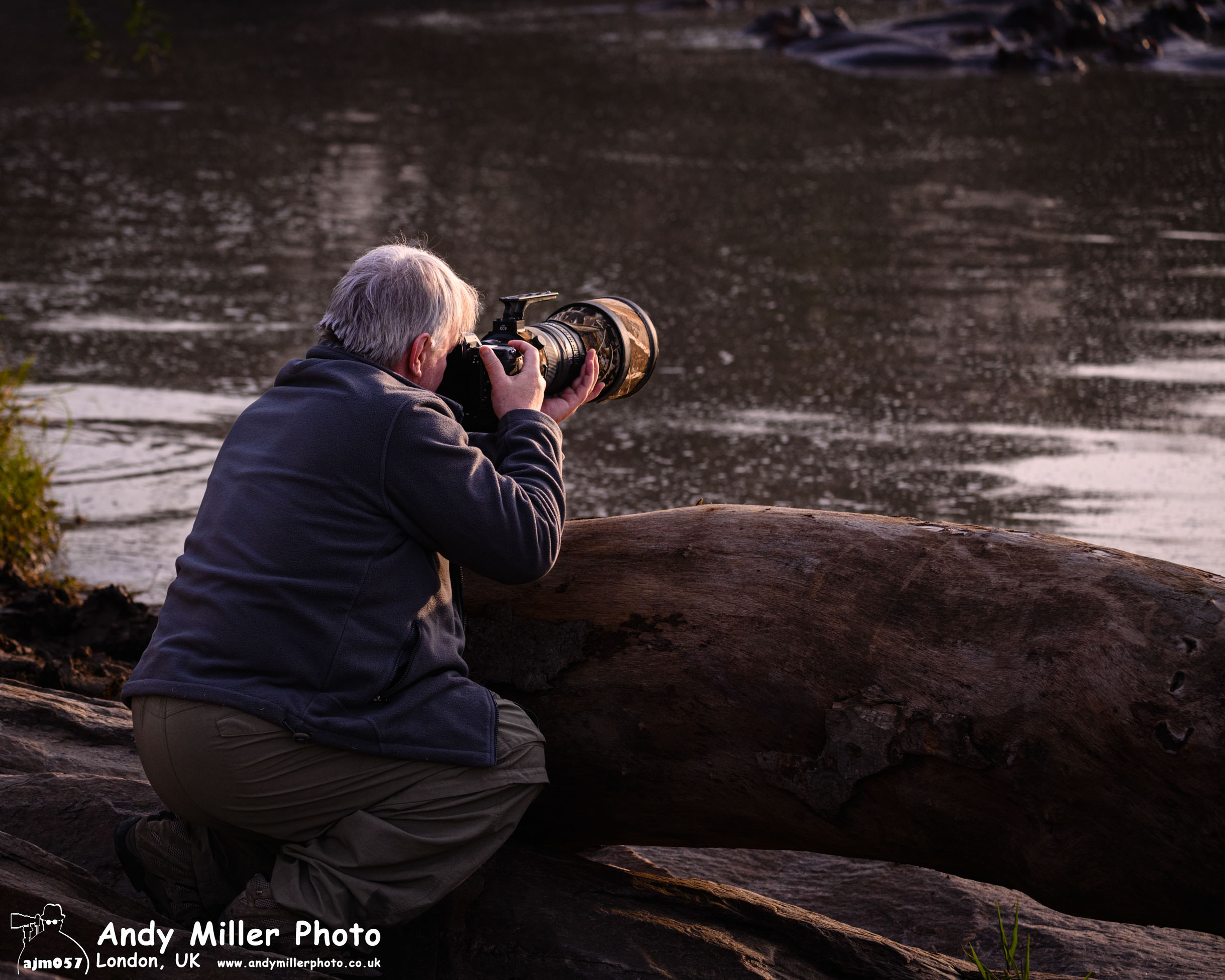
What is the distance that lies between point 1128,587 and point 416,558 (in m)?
1.33

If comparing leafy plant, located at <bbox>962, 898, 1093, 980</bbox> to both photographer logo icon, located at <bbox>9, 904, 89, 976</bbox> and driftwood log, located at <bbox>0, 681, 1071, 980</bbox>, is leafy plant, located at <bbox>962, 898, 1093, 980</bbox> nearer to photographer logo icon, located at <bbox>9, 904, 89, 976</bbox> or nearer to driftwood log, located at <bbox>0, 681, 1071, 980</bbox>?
driftwood log, located at <bbox>0, 681, 1071, 980</bbox>

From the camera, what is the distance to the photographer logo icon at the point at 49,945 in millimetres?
2396

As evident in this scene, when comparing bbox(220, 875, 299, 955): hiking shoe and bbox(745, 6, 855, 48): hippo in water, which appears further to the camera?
bbox(745, 6, 855, 48): hippo in water

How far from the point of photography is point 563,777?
3.00 m

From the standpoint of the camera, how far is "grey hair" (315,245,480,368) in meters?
2.63

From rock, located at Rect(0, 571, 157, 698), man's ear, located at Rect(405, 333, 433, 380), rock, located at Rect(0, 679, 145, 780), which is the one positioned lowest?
rock, located at Rect(0, 571, 157, 698)

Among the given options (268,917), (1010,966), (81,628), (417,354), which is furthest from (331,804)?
(81,628)

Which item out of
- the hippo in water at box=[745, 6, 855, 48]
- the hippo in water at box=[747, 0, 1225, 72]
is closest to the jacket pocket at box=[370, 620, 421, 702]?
the hippo in water at box=[747, 0, 1225, 72]

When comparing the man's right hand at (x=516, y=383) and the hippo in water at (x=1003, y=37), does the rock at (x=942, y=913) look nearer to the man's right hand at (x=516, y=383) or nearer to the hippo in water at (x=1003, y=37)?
the man's right hand at (x=516, y=383)

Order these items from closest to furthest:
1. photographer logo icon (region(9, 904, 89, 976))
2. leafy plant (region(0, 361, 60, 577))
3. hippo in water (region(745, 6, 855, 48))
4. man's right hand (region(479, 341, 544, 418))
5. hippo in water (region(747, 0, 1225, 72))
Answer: photographer logo icon (region(9, 904, 89, 976)), man's right hand (region(479, 341, 544, 418)), leafy plant (region(0, 361, 60, 577)), hippo in water (region(747, 0, 1225, 72)), hippo in water (region(745, 6, 855, 48))

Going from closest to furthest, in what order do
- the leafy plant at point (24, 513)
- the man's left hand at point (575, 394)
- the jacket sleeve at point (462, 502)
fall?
1. the jacket sleeve at point (462, 502)
2. the man's left hand at point (575, 394)
3. the leafy plant at point (24, 513)

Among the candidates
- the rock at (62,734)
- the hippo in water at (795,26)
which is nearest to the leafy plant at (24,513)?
the rock at (62,734)

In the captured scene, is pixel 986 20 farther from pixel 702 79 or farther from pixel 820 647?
pixel 820 647

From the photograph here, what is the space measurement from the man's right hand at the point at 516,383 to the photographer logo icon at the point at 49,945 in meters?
1.25
